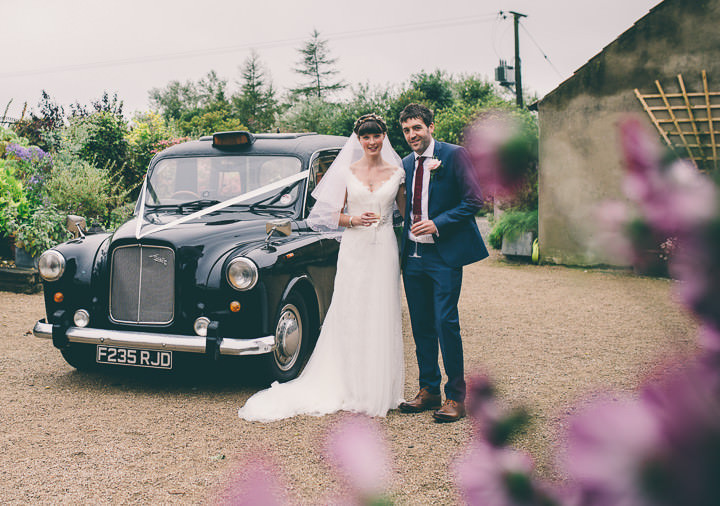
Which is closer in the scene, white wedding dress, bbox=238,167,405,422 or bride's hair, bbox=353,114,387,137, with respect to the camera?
white wedding dress, bbox=238,167,405,422

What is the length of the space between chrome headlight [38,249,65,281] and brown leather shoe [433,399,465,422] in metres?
3.09

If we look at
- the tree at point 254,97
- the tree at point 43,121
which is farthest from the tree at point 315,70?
the tree at point 43,121

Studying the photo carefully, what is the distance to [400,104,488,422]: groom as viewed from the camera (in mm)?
4090

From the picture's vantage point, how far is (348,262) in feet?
15.4

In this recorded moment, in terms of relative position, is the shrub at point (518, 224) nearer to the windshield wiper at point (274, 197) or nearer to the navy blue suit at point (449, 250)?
the windshield wiper at point (274, 197)

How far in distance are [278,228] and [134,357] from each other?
4.74 feet

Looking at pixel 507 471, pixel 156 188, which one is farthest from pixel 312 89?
pixel 507 471

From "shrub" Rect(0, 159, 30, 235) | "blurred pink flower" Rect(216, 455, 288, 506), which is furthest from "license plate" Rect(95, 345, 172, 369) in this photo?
"shrub" Rect(0, 159, 30, 235)

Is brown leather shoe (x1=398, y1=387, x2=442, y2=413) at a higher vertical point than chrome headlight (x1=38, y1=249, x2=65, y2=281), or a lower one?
lower

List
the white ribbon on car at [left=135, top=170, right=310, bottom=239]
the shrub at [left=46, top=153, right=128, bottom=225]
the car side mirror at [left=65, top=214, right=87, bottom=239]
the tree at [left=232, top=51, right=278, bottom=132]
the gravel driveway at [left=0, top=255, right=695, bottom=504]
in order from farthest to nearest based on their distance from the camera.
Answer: the tree at [left=232, top=51, right=278, bottom=132] < the shrub at [left=46, top=153, right=128, bottom=225] < the white ribbon on car at [left=135, top=170, right=310, bottom=239] < the car side mirror at [left=65, top=214, right=87, bottom=239] < the gravel driveway at [left=0, top=255, right=695, bottom=504]

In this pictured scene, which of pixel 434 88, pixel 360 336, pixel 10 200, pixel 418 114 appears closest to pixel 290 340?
pixel 360 336

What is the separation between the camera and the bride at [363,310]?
4453mm

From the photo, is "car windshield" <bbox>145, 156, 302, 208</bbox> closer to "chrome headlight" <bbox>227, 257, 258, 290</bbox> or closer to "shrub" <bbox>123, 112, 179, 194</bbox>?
"chrome headlight" <bbox>227, 257, 258, 290</bbox>

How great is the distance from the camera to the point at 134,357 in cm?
458
